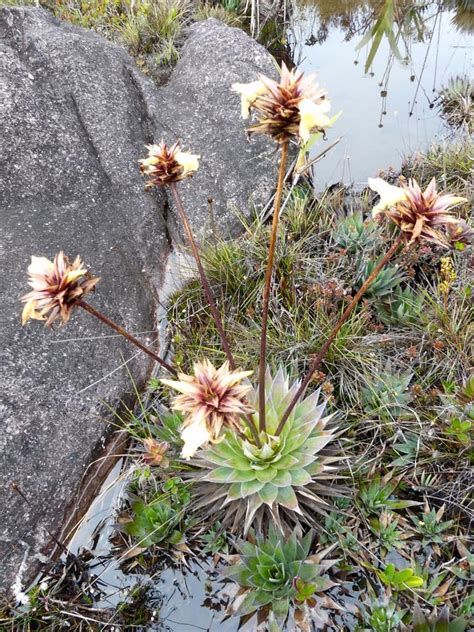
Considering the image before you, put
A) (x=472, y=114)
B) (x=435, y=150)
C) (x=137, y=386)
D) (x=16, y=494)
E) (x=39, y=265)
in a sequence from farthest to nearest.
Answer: (x=472, y=114), (x=435, y=150), (x=137, y=386), (x=16, y=494), (x=39, y=265)

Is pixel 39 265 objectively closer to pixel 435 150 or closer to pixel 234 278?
pixel 234 278

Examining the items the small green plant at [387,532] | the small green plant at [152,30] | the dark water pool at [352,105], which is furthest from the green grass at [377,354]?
the small green plant at [152,30]

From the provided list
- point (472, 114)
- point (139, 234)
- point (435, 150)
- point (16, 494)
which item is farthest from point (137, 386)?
point (472, 114)

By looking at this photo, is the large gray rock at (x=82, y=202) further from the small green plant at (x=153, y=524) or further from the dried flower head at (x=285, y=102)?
the dried flower head at (x=285, y=102)

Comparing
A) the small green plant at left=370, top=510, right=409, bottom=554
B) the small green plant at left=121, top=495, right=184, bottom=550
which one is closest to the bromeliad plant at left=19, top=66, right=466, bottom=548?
the small green plant at left=121, top=495, right=184, bottom=550

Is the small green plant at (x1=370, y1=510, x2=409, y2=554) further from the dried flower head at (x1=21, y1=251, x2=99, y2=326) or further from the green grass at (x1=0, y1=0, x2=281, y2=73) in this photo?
the green grass at (x1=0, y1=0, x2=281, y2=73)
